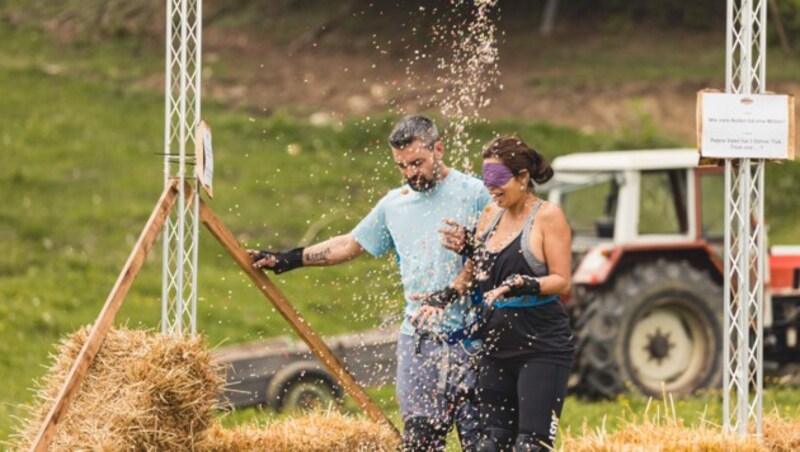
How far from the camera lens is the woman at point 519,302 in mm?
7289

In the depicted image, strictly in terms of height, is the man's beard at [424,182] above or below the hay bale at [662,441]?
above

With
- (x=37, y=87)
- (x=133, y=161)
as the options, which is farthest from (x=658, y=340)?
(x=37, y=87)

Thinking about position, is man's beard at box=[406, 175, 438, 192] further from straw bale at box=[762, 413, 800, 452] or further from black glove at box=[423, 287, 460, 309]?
straw bale at box=[762, 413, 800, 452]

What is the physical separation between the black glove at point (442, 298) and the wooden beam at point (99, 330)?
4.33 feet

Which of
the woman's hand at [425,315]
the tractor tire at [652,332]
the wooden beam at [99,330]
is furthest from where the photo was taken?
the tractor tire at [652,332]

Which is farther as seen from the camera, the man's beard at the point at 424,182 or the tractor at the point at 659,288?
the tractor at the point at 659,288

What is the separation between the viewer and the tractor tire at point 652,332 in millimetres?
12938

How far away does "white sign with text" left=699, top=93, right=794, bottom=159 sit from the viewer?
7.93m

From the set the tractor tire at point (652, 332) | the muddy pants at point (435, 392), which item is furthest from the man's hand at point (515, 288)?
the tractor tire at point (652, 332)

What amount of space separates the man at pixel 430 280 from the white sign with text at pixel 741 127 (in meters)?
1.16

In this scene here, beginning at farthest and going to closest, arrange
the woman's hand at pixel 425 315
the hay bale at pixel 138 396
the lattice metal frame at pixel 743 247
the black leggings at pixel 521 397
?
the lattice metal frame at pixel 743 247
the woman's hand at pixel 425 315
the black leggings at pixel 521 397
the hay bale at pixel 138 396

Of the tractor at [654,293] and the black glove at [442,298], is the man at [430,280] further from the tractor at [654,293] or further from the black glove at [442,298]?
the tractor at [654,293]

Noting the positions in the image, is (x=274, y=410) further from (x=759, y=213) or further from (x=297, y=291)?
(x=297, y=291)

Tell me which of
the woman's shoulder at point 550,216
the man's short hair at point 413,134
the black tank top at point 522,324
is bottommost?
the black tank top at point 522,324
